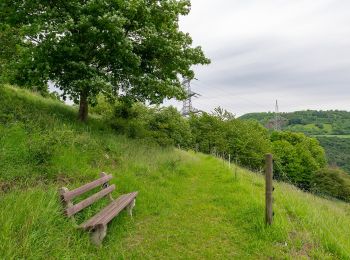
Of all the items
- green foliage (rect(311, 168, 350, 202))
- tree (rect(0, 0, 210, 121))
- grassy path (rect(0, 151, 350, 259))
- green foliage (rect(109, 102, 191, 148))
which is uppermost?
tree (rect(0, 0, 210, 121))

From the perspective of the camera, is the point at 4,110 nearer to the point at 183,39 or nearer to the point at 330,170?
the point at 183,39

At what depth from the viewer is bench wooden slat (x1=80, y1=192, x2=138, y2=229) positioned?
5.49 meters

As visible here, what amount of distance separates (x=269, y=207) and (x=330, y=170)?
4966 centimetres

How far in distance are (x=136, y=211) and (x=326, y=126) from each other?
17392 cm

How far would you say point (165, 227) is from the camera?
7340 millimetres

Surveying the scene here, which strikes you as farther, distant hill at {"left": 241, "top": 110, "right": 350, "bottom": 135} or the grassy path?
distant hill at {"left": 241, "top": 110, "right": 350, "bottom": 135}

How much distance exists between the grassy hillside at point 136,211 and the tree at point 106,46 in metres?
2.01

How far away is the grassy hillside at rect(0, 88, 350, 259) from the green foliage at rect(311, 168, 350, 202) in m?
39.3

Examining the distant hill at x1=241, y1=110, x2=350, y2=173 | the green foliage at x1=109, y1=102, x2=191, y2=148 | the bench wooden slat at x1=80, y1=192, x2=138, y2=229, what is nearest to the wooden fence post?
the bench wooden slat at x1=80, y1=192, x2=138, y2=229

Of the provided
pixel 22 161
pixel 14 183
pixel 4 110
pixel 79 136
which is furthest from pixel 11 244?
pixel 4 110

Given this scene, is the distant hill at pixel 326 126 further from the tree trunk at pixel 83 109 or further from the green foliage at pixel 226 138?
the tree trunk at pixel 83 109

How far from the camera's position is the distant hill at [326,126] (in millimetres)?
117000

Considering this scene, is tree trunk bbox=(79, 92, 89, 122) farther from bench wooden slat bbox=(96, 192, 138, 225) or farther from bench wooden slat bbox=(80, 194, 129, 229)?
bench wooden slat bbox=(80, 194, 129, 229)

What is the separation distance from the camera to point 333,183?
48.3 m
